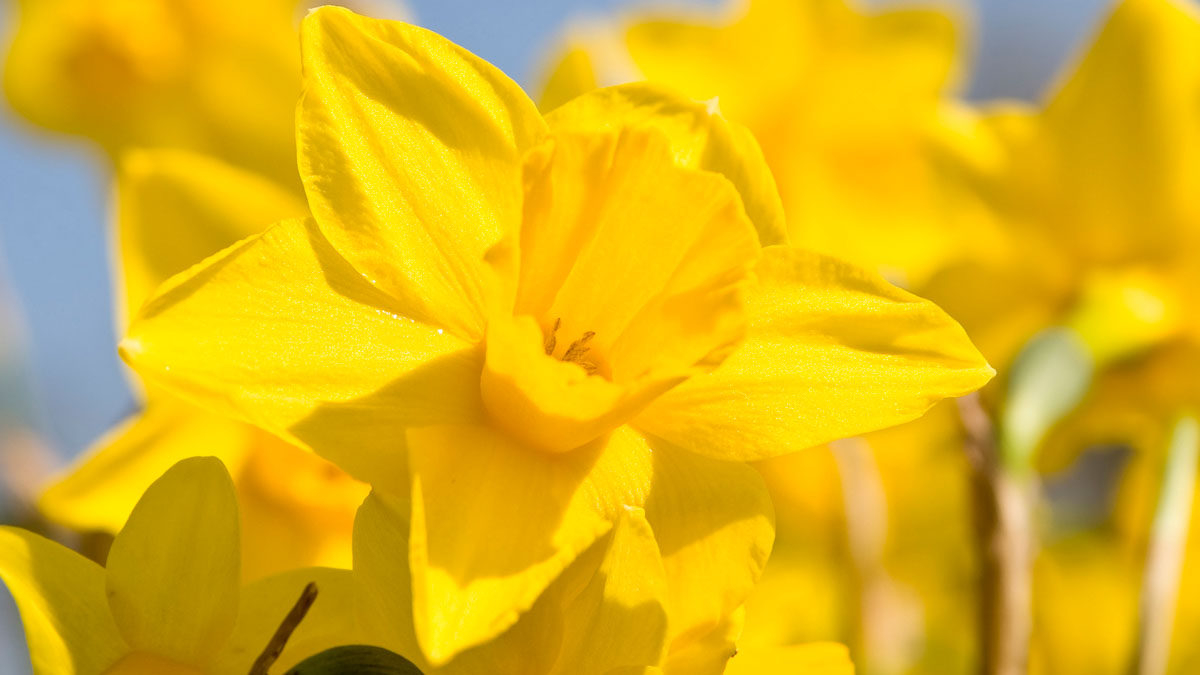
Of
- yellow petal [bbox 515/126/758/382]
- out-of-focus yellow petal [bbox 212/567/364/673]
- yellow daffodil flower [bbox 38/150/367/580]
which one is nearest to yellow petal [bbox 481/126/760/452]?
yellow petal [bbox 515/126/758/382]

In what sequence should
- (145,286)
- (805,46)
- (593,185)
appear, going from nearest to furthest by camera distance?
(593,185) < (145,286) < (805,46)

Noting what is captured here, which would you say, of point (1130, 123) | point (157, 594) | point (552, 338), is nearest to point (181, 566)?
point (157, 594)

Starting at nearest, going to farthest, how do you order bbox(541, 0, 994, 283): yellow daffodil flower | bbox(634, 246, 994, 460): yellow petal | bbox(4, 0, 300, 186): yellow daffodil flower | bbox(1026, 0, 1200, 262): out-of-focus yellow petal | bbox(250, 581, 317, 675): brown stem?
bbox(250, 581, 317, 675): brown stem < bbox(634, 246, 994, 460): yellow petal < bbox(1026, 0, 1200, 262): out-of-focus yellow petal < bbox(541, 0, 994, 283): yellow daffodil flower < bbox(4, 0, 300, 186): yellow daffodil flower

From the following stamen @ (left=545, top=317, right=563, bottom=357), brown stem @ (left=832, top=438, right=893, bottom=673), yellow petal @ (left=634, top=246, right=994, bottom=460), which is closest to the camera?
yellow petal @ (left=634, top=246, right=994, bottom=460)

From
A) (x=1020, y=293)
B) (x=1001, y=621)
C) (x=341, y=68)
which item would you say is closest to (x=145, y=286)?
(x=341, y=68)

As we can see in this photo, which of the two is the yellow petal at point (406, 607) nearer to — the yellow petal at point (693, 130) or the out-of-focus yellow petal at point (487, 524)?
the out-of-focus yellow petal at point (487, 524)

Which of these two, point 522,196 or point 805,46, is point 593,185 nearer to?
point 522,196

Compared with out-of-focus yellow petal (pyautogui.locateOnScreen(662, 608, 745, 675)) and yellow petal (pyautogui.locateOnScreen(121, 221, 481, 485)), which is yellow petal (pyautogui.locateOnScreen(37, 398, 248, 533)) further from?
out-of-focus yellow petal (pyautogui.locateOnScreen(662, 608, 745, 675))

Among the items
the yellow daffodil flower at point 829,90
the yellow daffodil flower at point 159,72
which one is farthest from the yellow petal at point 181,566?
the yellow daffodil flower at point 159,72
